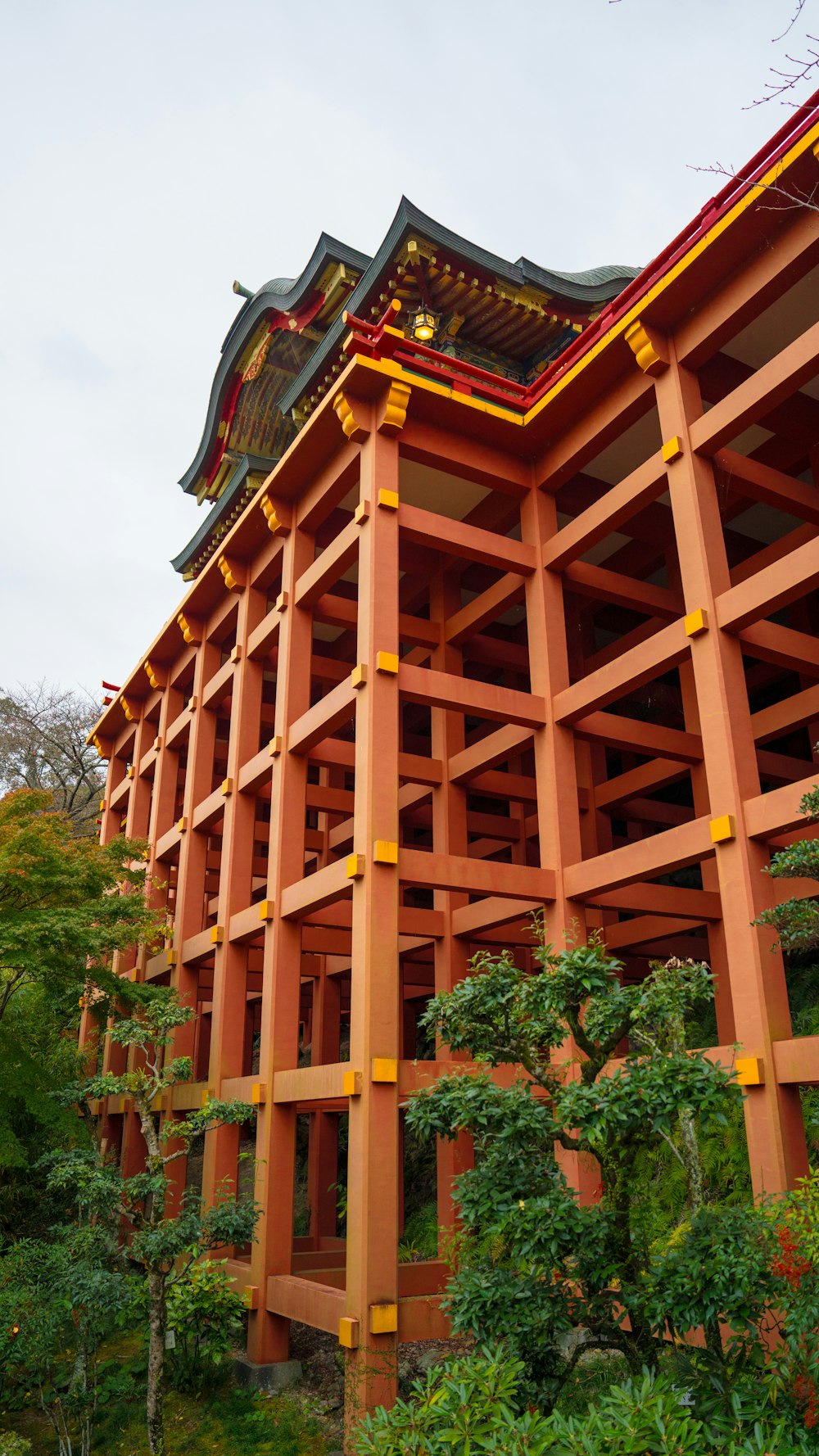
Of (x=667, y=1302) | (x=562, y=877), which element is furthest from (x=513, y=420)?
(x=667, y=1302)

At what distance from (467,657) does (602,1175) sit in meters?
11.1

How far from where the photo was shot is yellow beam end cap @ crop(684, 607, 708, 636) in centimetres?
1179

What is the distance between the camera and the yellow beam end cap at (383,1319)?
10.6 m

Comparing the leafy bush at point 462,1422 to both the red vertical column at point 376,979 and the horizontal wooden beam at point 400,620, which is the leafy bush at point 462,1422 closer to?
the red vertical column at point 376,979

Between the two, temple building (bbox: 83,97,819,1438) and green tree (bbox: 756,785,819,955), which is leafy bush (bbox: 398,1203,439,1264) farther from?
green tree (bbox: 756,785,819,955)

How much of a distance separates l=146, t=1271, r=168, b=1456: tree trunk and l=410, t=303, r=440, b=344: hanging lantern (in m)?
13.2

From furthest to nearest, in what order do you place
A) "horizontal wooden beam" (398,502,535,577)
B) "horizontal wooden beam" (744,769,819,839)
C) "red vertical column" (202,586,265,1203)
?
"red vertical column" (202,586,265,1203) < "horizontal wooden beam" (398,502,535,577) < "horizontal wooden beam" (744,769,819,839)

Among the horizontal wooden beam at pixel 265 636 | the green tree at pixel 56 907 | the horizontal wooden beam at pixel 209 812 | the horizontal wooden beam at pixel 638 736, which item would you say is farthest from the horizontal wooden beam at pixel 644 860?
the green tree at pixel 56 907

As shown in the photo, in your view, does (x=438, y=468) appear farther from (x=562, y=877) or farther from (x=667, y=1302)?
(x=667, y=1302)

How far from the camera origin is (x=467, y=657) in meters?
17.5

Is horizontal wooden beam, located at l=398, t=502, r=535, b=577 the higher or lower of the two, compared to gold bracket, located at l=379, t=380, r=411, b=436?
lower

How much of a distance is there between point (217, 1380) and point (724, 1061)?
7421mm

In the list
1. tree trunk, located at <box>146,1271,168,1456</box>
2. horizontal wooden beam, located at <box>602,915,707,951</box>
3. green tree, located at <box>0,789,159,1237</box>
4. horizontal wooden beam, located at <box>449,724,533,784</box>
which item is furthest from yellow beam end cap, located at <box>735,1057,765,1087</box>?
green tree, located at <box>0,789,159,1237</box>

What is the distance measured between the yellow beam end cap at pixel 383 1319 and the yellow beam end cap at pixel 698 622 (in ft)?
25.5
